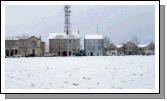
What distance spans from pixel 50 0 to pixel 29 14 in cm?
36

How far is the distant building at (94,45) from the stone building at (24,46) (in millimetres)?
620

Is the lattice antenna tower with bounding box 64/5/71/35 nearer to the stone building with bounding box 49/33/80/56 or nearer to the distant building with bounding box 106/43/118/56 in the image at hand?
the stone building with bounding box 49/33/80/56

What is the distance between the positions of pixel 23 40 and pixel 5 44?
0.26 meters

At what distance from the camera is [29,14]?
34.5m

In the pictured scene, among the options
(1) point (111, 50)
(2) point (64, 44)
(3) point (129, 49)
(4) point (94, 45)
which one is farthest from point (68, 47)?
(3) point (129, 49)

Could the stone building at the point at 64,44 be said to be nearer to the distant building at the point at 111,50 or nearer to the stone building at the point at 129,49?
the distant building at the point at 111,50

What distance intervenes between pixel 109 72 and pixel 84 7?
98cm

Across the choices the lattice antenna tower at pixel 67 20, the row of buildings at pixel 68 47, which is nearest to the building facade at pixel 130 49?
the row of buildings at pixel 68 47

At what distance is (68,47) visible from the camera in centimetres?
3450

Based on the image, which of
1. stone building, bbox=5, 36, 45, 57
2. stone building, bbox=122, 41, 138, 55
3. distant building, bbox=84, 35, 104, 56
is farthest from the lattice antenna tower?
stone building, bbox=122, 41, 138, 55

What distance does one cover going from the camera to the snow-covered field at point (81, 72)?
34.4m

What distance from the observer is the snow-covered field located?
1355 inches

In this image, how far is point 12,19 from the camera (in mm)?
34438

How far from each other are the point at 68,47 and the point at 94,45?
14.7 inches
